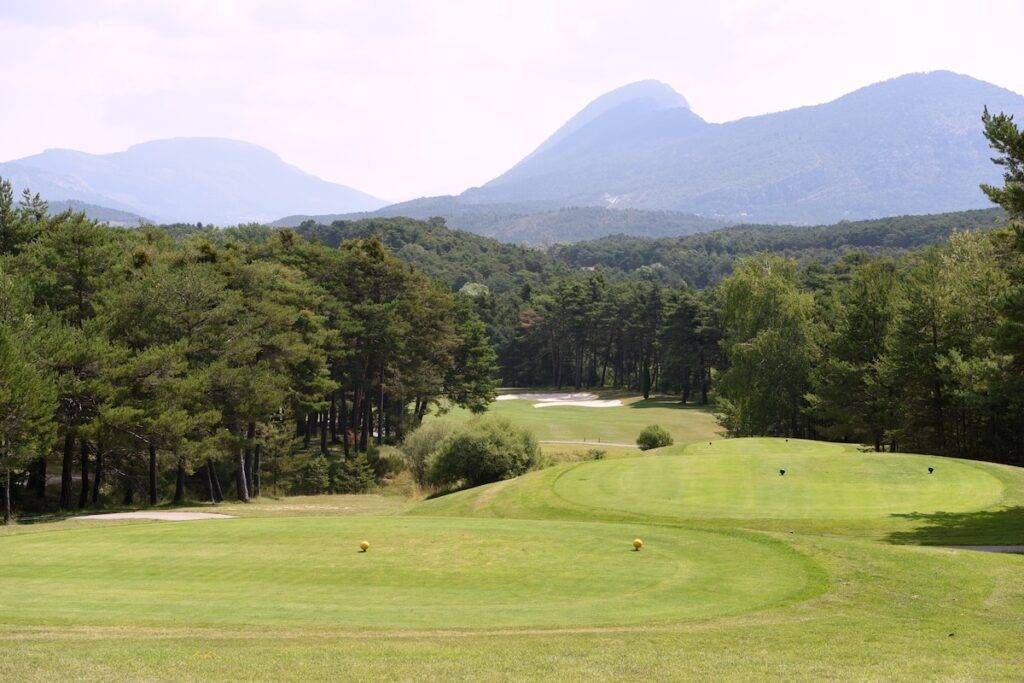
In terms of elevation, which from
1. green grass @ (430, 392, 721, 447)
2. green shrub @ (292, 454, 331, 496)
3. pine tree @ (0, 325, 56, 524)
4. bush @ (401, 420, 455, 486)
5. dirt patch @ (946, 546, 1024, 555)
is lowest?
green shrub @ (292, 454, 331, 496)

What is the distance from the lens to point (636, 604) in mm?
15430

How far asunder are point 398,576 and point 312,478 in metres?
35.5

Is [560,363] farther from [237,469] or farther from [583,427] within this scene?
[237,469]

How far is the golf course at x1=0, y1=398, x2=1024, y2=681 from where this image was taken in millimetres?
11914

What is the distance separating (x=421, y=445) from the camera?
47812 millimetres

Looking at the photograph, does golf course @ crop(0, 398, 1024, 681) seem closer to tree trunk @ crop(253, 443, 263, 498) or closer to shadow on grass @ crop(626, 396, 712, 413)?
tree trunk @ crop(253, 443, 263, 498)

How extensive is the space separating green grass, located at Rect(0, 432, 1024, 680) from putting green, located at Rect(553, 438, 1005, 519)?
158mm

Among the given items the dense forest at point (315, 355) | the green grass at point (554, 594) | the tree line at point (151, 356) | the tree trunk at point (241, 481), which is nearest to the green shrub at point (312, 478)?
the dense forest at point (315, 355)

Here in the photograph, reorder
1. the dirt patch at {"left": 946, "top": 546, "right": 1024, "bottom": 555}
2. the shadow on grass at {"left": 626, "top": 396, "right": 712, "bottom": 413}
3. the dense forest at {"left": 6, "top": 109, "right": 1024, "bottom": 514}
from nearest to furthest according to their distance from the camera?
1. the dirt patch at {"left": 946, "top": 546, "right": 1024, "bottom": 555}
2. the dense forest at {"left": 6, "top": 109, "right": 1024, "bottom": 514}
3. the shadow on grass at {"left": 626, "top": 396, "right": 712, "bottom": 413}

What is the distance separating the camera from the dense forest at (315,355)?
34.2 m

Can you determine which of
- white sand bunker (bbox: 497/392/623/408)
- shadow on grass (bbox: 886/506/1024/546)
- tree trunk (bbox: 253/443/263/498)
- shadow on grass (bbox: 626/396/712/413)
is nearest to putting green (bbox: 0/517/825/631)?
shadow on grass (bbox: 886/506/1024/546)

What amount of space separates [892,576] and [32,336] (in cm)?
2974

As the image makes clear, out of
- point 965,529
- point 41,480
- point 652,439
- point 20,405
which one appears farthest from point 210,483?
point 965,529

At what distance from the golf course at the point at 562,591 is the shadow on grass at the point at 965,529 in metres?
0.10
